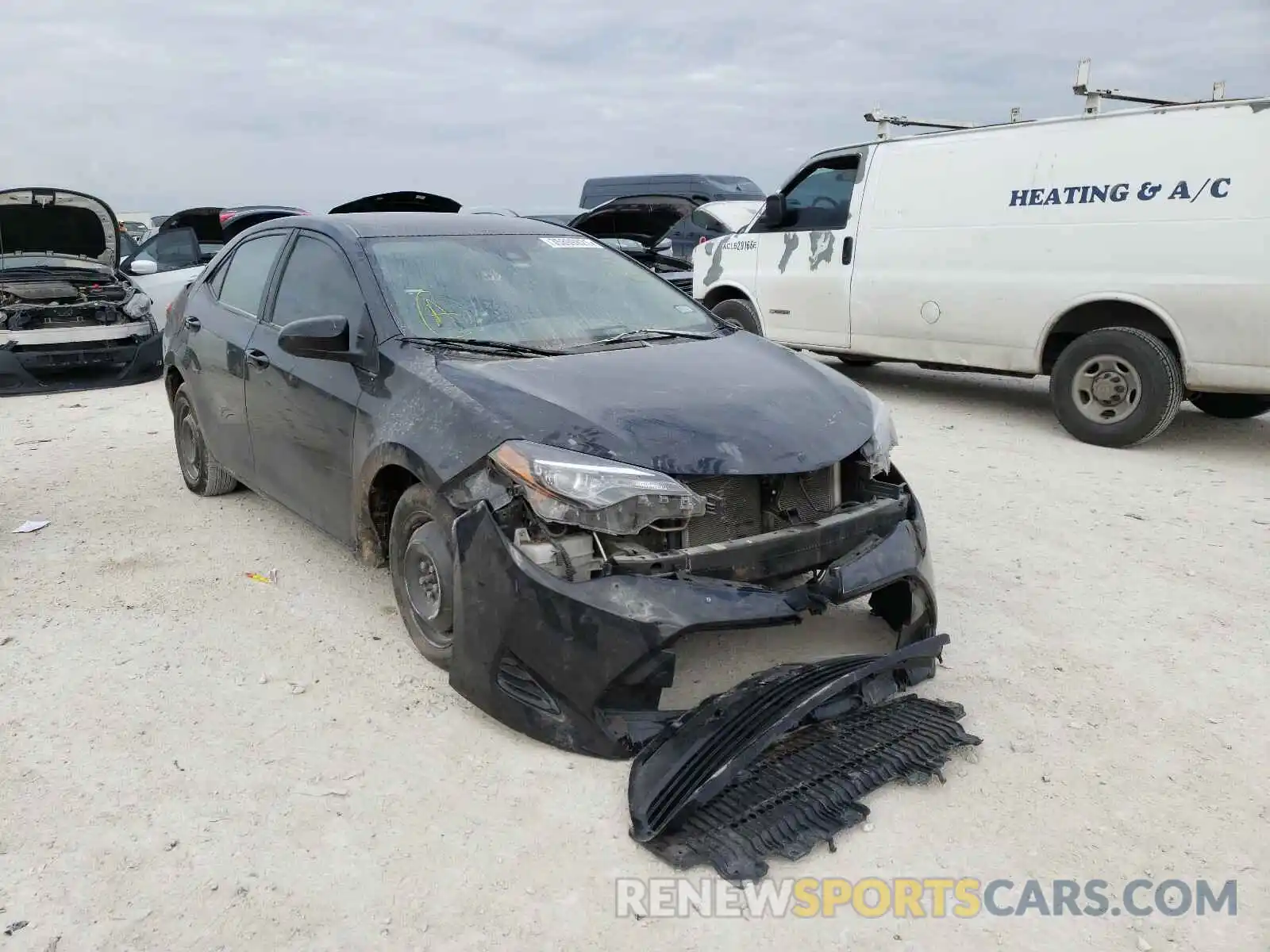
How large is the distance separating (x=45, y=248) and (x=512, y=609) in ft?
32.6

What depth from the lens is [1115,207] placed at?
6.29 metres

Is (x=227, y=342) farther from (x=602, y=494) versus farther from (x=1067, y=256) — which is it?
(x=1067, y=256)

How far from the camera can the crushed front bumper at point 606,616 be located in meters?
2.66

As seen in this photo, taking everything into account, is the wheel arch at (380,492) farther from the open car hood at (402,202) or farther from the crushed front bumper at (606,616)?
the open car hood at (402,202)

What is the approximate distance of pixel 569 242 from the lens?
448 cm

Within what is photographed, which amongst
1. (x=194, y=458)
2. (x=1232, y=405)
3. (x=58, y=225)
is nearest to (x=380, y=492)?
(x=194, y=458)

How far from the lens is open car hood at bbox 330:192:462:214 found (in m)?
10.8

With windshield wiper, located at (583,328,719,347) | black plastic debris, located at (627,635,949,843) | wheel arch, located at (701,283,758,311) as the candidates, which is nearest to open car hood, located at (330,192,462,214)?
wheel arch, located at (701,283,758,311)

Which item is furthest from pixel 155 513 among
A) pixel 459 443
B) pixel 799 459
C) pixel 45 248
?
pixel 45 248

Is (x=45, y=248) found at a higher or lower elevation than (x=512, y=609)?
higher

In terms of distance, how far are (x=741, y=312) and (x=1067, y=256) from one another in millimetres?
3222

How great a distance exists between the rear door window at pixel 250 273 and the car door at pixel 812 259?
489cm

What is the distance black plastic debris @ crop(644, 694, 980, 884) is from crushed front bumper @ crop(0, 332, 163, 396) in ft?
28.1

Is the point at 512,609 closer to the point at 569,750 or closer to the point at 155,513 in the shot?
the point at 569,750
